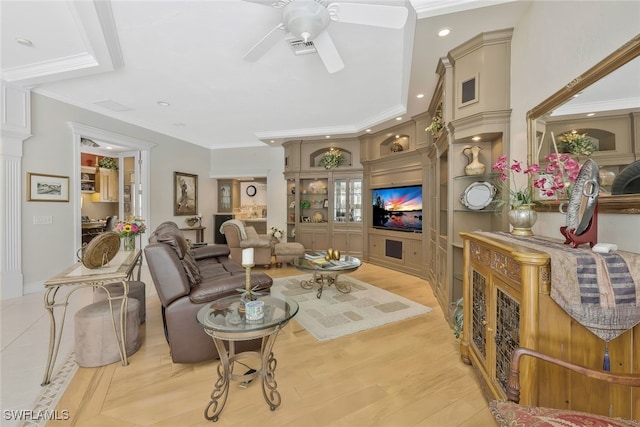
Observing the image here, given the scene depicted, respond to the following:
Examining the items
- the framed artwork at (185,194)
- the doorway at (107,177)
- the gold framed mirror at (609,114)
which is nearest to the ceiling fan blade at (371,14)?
the gold framed mirror at (609,114)

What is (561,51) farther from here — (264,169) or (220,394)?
(264,169)

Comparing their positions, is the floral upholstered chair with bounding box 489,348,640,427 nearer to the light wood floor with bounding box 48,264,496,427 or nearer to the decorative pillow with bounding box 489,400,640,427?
the decorative pillow with bounding box 489,400,640,427

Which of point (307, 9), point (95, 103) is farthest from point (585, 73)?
point (95, 103)

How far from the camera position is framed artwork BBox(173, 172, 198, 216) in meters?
6.34

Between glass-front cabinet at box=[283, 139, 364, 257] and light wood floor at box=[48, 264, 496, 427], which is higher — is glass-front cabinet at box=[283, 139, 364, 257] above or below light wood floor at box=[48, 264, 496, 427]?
above

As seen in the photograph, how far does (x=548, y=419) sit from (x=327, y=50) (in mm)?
2788

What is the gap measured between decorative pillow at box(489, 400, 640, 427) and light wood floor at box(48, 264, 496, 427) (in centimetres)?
72

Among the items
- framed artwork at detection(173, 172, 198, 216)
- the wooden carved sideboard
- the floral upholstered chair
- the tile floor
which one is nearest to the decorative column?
the tile floor

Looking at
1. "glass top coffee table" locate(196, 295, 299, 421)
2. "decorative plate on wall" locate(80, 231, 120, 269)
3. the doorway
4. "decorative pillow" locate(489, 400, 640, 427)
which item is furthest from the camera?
the doorway

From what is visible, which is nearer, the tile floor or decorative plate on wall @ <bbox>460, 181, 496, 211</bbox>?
the tile floor

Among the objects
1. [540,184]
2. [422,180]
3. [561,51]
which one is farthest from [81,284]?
[422,180]

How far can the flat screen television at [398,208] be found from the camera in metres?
4.95

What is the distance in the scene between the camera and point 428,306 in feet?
11.1

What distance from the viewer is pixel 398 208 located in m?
5.34
